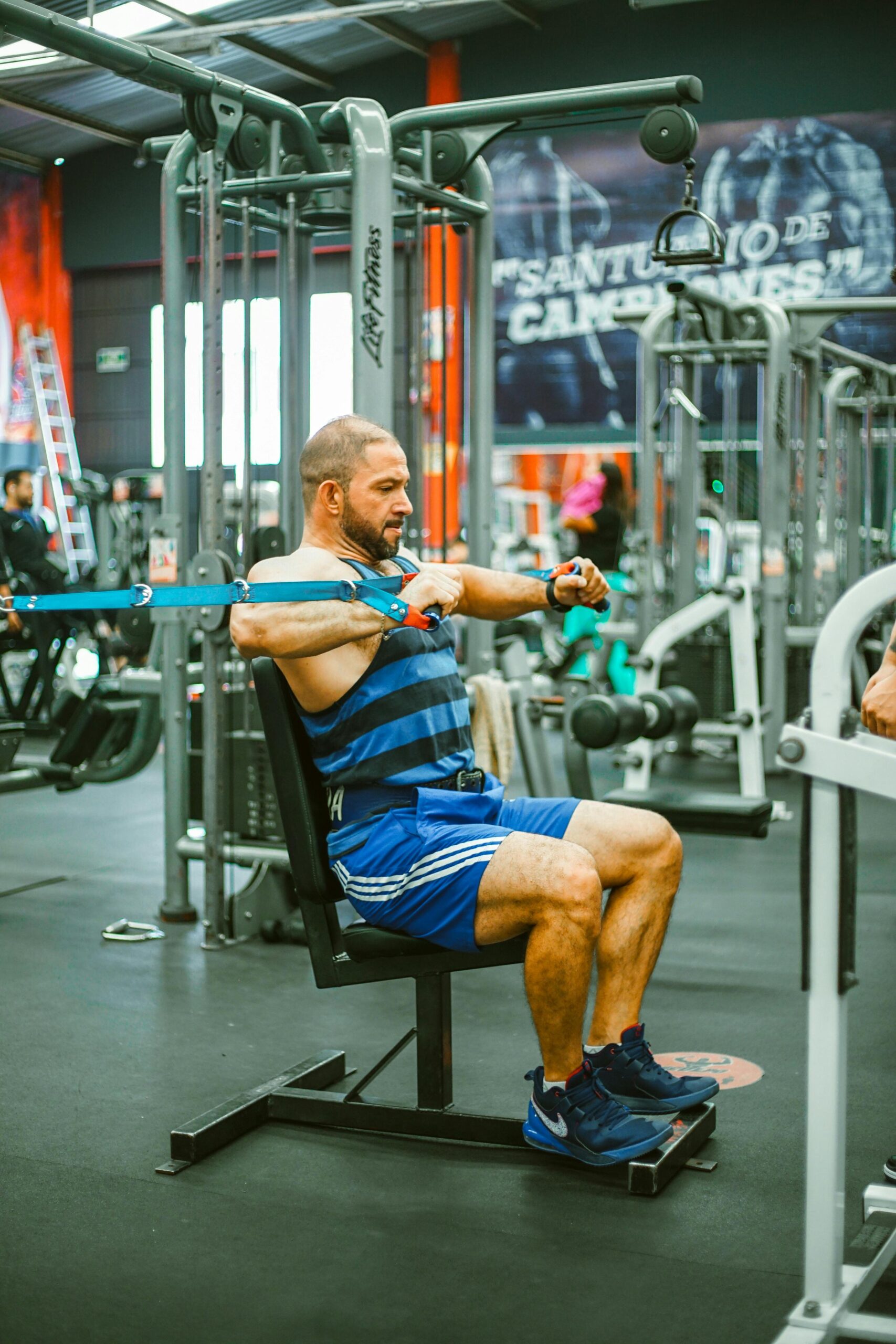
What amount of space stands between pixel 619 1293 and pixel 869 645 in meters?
5.19

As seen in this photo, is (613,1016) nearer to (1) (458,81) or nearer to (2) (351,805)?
(2) (351,805)

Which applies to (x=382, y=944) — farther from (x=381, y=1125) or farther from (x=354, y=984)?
(x=381, y=1125)

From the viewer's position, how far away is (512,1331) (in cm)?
172

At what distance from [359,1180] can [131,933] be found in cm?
167

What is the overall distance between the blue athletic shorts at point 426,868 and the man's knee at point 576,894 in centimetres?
11

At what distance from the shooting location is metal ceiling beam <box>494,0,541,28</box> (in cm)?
959

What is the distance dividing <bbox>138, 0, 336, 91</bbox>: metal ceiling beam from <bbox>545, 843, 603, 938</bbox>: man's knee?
5.60 m

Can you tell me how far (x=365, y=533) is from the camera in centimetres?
234

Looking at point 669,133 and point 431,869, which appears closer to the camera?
point 431,869

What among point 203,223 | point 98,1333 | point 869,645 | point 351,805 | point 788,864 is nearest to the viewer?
point 98,1333

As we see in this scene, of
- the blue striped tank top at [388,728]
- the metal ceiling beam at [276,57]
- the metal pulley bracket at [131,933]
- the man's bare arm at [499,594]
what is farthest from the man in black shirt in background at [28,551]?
the blue striped tank top at [388,728]

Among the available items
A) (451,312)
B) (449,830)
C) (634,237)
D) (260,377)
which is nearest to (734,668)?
(260,377)

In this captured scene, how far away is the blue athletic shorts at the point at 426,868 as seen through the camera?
2.11 metres

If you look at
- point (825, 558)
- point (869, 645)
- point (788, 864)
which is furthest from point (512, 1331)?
point (825, 558)
